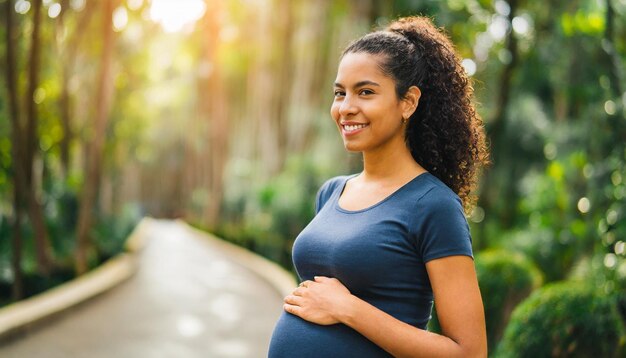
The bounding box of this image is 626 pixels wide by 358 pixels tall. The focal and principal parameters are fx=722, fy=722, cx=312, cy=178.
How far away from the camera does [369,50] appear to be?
2141 mm

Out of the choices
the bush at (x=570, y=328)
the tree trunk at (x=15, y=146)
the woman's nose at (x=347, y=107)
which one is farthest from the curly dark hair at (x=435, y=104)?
the tree trunk at (x=15, y=146)

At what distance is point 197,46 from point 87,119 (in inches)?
663

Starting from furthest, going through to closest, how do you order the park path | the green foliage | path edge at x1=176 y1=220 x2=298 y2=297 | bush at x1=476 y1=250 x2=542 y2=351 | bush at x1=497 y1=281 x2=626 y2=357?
the green foliage
path edge at x1=176 y1=220 x2=298 y2=297
the park path
bush at x1=476 y1=250 x2=542 y2=351
bush at x1=497 y1=281 x2=626 y2=357

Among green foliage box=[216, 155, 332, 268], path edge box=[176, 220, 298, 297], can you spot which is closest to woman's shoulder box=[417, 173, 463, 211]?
path edge box=[176, 220, 298, 297]

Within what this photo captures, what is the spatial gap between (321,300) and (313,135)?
83.3 feet

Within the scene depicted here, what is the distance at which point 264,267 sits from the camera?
1667cm

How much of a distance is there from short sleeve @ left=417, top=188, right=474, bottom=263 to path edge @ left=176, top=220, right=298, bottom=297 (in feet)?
23.3

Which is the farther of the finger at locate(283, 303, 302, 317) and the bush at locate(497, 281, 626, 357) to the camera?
the bush at locate(497, 281, 626, 357)

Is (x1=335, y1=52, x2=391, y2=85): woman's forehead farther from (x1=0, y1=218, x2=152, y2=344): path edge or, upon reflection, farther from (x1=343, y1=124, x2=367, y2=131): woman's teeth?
(x1=0, y1=218, x2=152, y2=344): path edge

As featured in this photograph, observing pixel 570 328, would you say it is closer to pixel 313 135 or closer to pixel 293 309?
pixel 293 309

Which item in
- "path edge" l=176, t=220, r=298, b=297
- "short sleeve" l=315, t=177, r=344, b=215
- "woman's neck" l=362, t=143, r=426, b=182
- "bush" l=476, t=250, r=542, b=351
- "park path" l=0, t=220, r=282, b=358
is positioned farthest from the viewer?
"path edge" l=176, t=220, r=298, b=297

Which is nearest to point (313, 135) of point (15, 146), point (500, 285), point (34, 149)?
point (34, 149)

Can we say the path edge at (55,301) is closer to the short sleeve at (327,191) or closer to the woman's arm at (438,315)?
the short sleeve at (327,191)

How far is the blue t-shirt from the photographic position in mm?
1899
